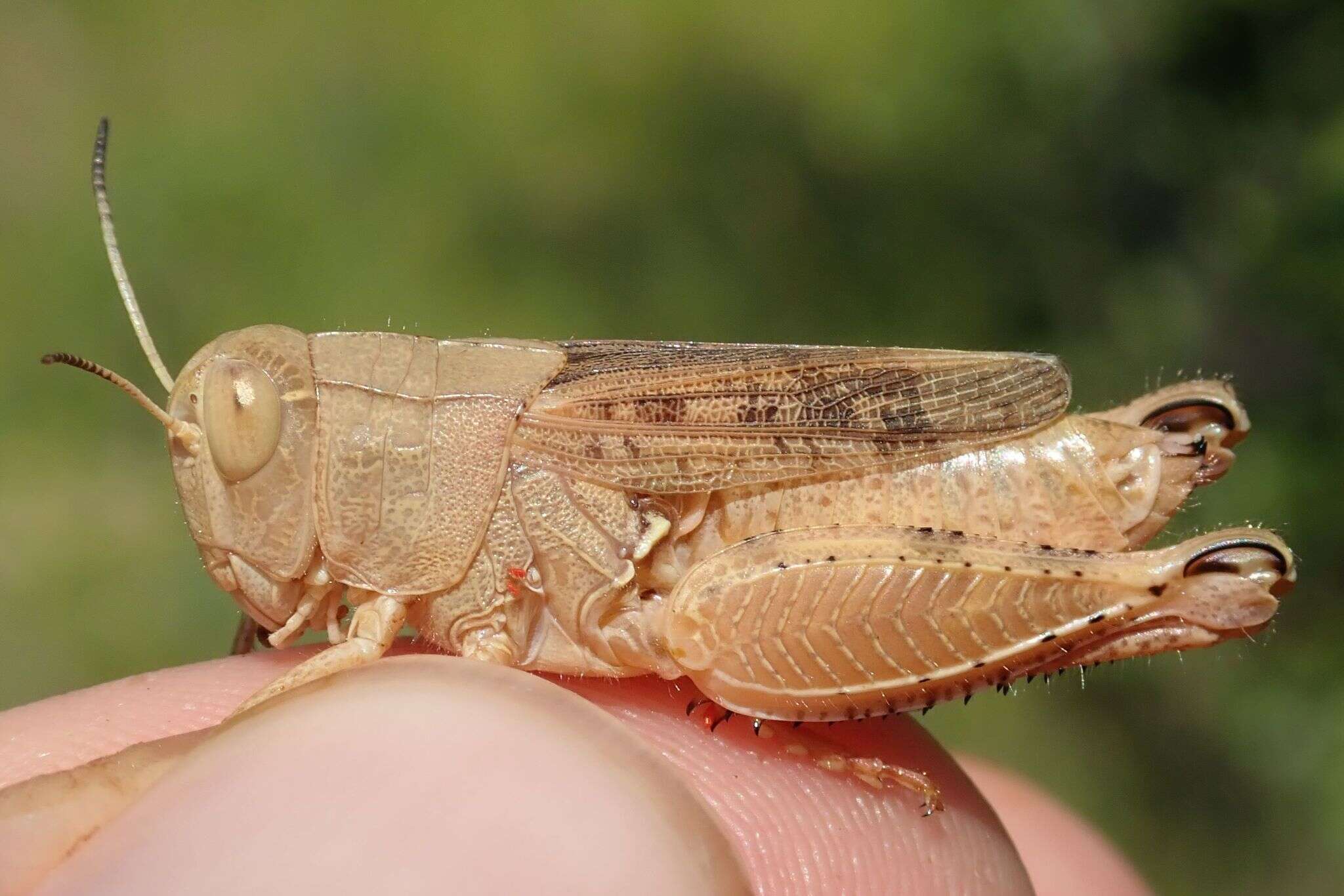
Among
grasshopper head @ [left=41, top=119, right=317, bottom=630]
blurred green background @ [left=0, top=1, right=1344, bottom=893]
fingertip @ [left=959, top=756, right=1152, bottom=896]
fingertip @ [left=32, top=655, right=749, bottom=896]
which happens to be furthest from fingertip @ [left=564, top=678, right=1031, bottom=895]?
blurred green background @ [left=0, top=1, right=1344, bottom=893]

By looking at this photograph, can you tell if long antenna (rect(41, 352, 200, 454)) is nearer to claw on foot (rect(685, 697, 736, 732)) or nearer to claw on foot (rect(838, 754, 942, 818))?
claw on foot (rect(685, 697, 736, 732))

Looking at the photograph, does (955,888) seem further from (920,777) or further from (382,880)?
(382,880)

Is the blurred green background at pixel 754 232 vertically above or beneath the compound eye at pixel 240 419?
above

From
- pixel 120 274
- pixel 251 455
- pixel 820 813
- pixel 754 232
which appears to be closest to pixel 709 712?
pixel 820 813

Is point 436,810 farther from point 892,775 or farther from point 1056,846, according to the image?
point 1056,846

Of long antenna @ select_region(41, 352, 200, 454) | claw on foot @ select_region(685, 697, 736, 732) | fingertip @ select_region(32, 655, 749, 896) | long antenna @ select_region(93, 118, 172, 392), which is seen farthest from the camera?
claw on foot @ select_region(685, 697, 736, 732)

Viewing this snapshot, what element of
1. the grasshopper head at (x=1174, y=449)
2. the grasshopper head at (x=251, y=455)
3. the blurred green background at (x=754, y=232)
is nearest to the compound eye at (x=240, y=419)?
the grasshopper head at (x=251, y=455)

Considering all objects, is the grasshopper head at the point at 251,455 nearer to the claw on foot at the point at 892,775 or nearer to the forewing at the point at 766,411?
the forewing at the point at 766,411

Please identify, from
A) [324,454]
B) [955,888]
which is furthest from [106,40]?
[955,888]
